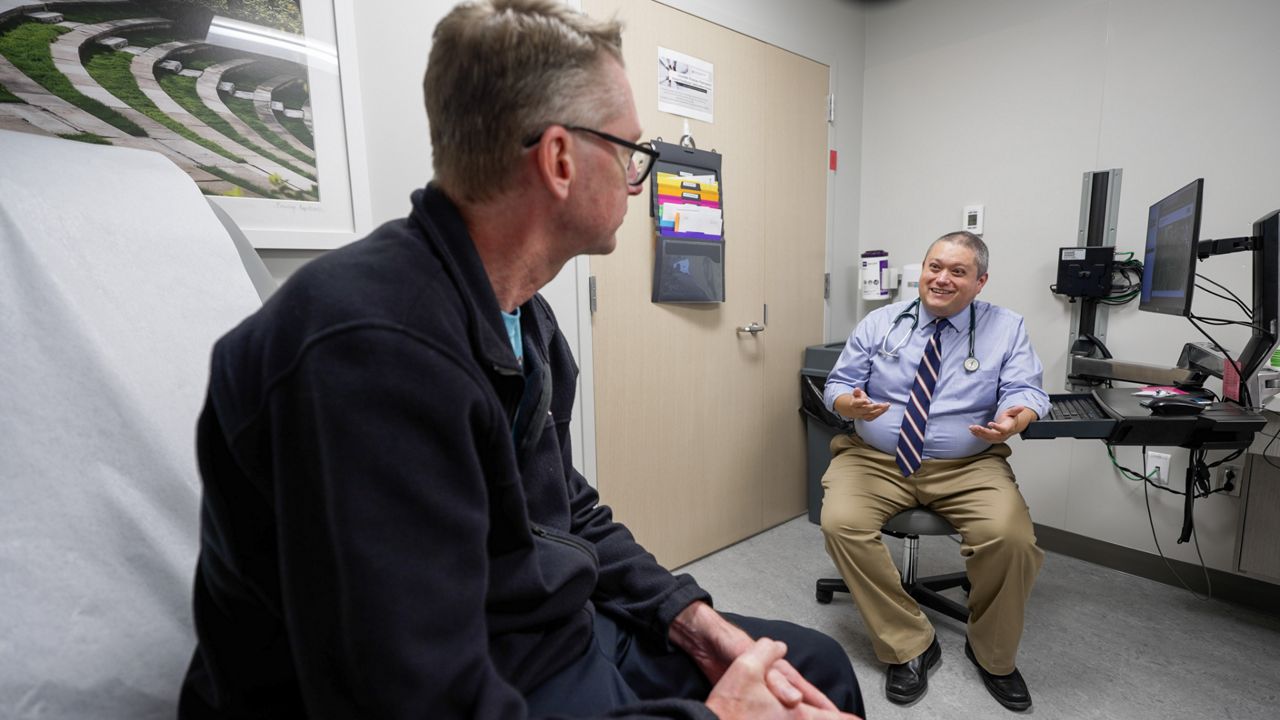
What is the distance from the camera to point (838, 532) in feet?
→ 5.94

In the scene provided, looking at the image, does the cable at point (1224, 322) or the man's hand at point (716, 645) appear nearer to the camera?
the man's hand at point (716, 645)

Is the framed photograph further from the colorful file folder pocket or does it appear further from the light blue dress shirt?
the light blue dress shirt

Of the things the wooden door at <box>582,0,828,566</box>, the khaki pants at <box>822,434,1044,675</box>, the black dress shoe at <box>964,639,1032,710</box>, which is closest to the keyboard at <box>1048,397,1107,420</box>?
the khaki pants at <box>822,434,1044,675</box>

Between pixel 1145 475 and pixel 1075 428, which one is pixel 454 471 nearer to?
pixel 1075 428

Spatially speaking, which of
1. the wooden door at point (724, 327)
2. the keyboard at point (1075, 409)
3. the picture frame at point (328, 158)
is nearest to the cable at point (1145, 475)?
the keyboard at point (1075, 409)

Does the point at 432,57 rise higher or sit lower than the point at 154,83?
lower

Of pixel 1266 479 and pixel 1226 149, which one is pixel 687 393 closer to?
pixel 1266 479

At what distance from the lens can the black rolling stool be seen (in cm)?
183

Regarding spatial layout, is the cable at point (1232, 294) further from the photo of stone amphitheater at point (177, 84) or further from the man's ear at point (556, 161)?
the photo of stone amphitheater at point (177, 84)

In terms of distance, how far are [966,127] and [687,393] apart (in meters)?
1.75

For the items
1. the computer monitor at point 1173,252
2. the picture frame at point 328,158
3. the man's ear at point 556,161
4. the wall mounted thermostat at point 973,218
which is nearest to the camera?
the man's ear at point 556,161

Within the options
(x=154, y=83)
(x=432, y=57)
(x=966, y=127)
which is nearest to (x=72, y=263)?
(x=154, y=83)

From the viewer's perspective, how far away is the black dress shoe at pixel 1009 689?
164 centimetres

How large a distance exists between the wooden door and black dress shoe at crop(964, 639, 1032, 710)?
3.66 feet
